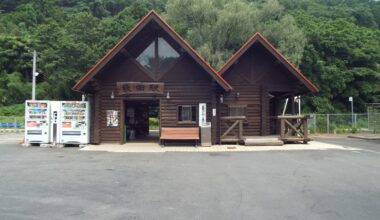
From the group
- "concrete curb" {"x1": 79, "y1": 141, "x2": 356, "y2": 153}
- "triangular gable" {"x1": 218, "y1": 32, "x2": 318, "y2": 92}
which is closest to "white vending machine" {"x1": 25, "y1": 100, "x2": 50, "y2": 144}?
"concrete curb" {"x1": 79, "y1": 141, "x2": 356, "y2": 153}

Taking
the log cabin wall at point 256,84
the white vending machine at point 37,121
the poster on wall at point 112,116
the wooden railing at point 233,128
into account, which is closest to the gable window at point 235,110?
the log cabin wall at point 256,84

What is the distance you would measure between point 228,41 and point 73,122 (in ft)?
64.5

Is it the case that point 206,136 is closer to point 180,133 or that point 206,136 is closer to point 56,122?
point 180,133

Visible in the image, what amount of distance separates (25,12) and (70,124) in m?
53.4

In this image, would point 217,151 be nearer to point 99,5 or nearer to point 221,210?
point 221,210

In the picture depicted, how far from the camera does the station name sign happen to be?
15.4 metres

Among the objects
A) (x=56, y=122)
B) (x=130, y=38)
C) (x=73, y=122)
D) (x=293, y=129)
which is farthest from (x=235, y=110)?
(x=56, y=122)

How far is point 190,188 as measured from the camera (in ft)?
22.7

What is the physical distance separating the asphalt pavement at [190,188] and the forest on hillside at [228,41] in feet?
63.5

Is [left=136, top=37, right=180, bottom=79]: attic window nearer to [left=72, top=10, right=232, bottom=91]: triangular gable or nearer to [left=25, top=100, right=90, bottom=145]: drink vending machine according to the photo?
[left=72, top=10, right=232, bottom=91]: triangular gable

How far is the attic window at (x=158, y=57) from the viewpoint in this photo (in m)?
15.6

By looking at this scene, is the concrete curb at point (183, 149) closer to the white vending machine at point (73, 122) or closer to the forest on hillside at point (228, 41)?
the white vending machine at point (73, 122)

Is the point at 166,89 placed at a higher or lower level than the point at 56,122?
higher

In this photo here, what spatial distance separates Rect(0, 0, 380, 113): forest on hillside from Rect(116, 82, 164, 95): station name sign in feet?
44.6
